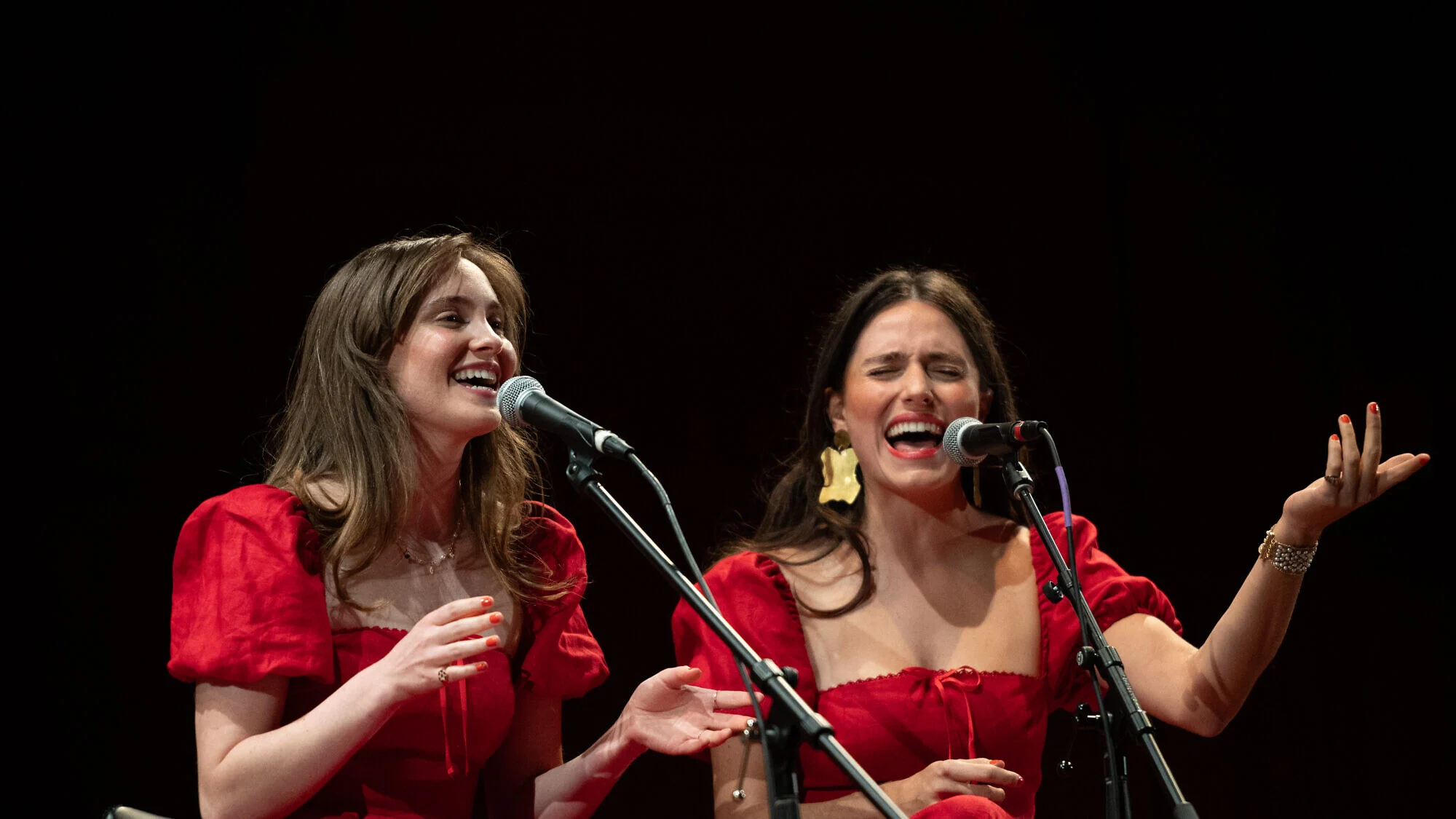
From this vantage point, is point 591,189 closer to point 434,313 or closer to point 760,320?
point 760,320

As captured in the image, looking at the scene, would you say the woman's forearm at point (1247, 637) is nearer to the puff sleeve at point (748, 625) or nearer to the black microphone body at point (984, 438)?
the black microphone body at point (984, 438)

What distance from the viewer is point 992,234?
11.4 feet

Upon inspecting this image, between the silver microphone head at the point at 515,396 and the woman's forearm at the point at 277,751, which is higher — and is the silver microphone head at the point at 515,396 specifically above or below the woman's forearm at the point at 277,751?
above

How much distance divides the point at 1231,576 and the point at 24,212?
3.08m

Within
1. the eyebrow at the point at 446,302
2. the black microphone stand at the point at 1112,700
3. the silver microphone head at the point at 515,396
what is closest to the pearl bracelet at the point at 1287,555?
the black microphone stand at the point at 1112,700

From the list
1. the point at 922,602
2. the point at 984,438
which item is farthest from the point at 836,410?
the point at 984,438

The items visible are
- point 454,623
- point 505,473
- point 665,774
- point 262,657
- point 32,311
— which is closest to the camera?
point 454,623

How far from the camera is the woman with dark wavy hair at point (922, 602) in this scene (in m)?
2.18

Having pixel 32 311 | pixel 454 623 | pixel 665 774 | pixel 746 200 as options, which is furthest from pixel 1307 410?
pixel 32 311

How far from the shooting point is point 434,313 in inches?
84.8

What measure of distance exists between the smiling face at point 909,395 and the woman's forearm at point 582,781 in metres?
0.78

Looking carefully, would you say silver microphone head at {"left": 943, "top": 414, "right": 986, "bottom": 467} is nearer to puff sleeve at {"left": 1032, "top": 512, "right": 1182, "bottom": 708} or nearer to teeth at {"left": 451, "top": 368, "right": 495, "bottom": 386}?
puff sleeve at {"left": 1032, "top": 512, "right": 1182, "bottom": 708}

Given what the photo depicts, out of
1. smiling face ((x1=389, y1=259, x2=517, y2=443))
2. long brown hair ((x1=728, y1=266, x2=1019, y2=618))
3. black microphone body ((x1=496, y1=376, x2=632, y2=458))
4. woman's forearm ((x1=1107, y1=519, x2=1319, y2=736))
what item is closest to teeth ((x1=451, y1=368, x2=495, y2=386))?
smiling face ((x1=389, y1=259, x2=517, y2=443))

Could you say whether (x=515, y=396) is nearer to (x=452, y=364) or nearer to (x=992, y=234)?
(x=452, y=364)
